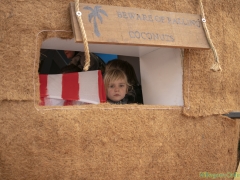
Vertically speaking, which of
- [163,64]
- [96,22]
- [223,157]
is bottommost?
[223,157]

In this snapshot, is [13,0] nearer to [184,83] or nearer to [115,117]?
[115,117]

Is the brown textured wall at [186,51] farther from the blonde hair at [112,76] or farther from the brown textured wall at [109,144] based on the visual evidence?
the blonde hair at [112,76]

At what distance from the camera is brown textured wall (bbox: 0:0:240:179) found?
3.68ft

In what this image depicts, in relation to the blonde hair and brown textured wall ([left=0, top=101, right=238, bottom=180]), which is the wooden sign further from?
the blonde hair

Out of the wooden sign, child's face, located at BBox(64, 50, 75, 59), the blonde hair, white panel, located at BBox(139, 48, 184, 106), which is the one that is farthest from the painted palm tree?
child's face, located at BBox(64, 50, 75, 59)

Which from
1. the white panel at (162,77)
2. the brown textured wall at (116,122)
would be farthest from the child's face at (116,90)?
the brown textured wall at (116,122)

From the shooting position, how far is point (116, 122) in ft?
4.05

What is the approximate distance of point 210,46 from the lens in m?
1.37

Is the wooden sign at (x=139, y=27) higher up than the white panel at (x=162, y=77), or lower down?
higher up

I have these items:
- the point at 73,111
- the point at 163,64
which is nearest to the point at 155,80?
the point at 163,64

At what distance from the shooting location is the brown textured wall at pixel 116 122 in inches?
44.2

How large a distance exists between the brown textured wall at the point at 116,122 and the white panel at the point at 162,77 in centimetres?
6

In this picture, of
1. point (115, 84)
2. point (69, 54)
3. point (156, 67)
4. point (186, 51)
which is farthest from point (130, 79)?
point (186, 51)

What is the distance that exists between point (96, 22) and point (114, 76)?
1.95 feet
